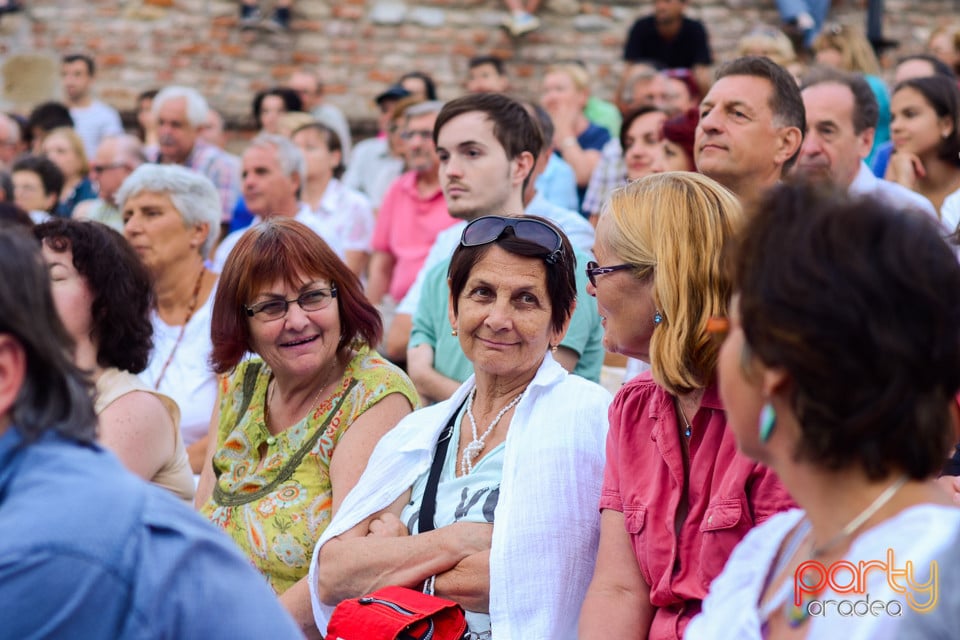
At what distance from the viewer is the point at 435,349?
4.57 meters

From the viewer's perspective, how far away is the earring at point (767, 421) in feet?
5.41

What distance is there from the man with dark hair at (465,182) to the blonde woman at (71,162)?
14.8ft

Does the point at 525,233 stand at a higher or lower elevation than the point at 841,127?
lower

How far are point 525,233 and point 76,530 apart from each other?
Answer: 2000mm

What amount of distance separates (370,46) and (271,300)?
8248 millimetres

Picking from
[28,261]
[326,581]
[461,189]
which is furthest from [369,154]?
[28,261]

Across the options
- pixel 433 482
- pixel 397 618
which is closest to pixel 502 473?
pixel 433 482

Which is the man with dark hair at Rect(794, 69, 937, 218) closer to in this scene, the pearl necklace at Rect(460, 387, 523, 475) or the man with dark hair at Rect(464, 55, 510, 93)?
the pearl necklace at Rect(460, 387, 523, 475)

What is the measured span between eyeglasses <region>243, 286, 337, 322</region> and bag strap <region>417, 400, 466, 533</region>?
622mm

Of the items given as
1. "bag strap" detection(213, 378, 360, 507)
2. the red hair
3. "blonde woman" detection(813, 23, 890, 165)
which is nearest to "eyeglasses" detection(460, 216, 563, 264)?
the red hair

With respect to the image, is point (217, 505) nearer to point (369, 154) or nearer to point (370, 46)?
point (369, 154)

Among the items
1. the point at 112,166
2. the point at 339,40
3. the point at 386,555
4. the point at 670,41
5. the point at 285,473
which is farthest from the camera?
the point at 339,40

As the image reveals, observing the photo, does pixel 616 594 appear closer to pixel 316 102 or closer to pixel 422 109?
pixel 422 109

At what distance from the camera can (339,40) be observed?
1156 cm
